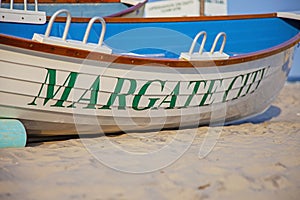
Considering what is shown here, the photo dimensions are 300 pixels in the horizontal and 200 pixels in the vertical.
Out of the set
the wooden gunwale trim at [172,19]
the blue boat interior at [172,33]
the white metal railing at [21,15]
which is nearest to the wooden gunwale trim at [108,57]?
the white metal railing at [21,15]

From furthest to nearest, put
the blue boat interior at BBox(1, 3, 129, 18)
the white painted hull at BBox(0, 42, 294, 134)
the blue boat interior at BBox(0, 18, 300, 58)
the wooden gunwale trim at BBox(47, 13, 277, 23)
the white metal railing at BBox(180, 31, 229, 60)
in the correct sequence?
the blue boat interior at BBox(1, 3, 129, 18)
the wooden gunwale trim at BBox(47, 13, 277, 23)
the blue boat interior at BBox(0, 18, 300, 58)
the white metal railing at BBox(180, 31, 229, 60)
the white painted hull at BBox(0, 42, 294, 134)

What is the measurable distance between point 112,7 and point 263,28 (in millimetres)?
2486

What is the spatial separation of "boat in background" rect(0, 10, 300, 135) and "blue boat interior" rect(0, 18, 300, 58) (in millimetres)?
14

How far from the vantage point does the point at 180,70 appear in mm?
3229

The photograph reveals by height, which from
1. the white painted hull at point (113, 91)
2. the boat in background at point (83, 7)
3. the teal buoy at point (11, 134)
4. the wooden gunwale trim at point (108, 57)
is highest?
the boat in background at point (83, 7)

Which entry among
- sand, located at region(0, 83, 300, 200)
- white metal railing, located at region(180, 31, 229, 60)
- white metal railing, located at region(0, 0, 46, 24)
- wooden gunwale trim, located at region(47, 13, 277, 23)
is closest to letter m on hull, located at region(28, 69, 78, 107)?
sand, located at region(0, 83, 300, 200)

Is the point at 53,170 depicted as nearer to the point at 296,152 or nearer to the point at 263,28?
the point at 296,152

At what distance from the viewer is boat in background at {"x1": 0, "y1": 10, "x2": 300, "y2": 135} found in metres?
2.64

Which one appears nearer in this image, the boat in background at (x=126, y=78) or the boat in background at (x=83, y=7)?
the boat in background at (x=126, y=78)

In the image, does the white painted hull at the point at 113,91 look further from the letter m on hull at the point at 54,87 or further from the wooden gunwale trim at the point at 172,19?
the wooden gunwale trim at the point at 172,19

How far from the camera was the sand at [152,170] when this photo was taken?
181cm

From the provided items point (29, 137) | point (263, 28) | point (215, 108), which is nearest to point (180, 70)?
point (215, 108)

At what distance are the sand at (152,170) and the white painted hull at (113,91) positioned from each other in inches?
9.6

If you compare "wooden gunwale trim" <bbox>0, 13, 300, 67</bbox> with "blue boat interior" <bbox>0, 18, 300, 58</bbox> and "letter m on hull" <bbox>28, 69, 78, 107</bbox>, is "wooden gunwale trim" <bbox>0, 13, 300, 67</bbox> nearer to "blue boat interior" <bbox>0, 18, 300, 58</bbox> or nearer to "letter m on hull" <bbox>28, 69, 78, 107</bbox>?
"letter m on hull" <bbox>28, 69, 78, 107</bbox>
